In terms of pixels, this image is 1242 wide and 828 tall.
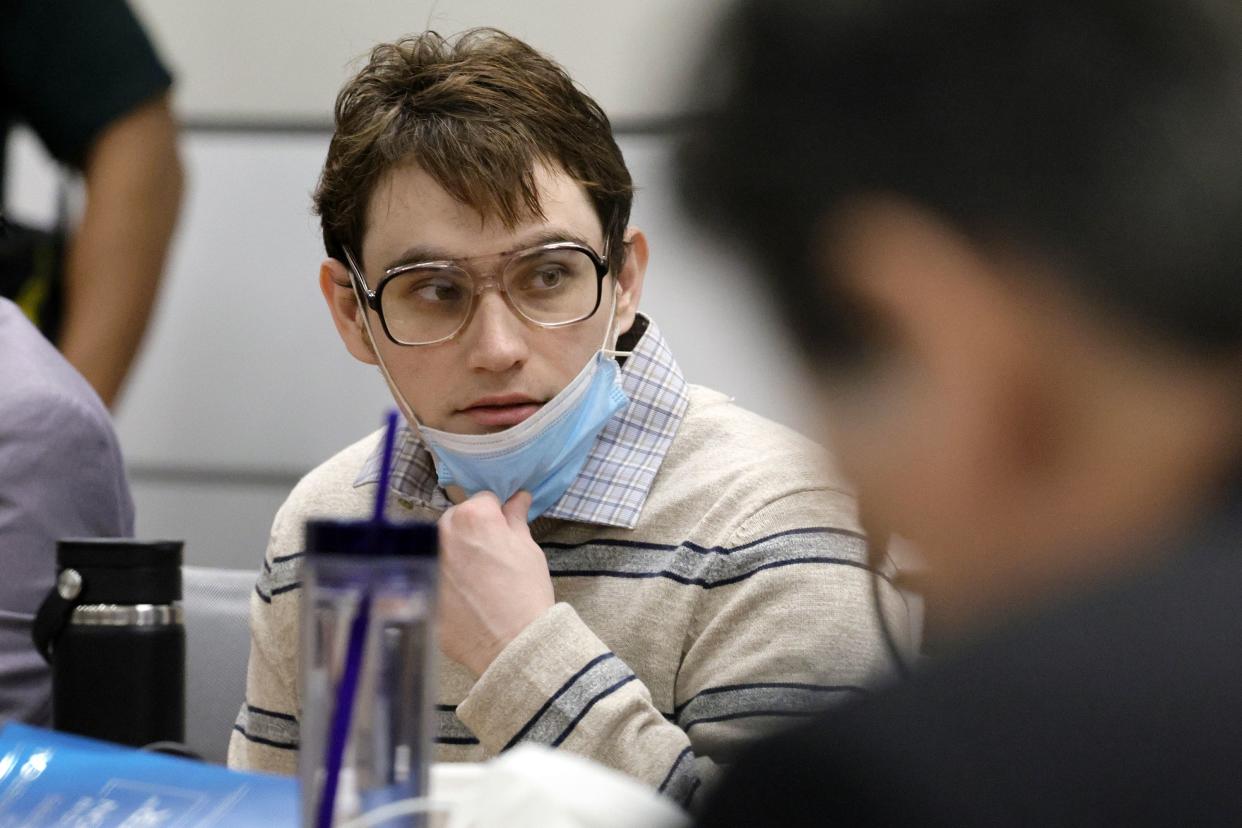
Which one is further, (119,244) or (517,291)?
(119,244)

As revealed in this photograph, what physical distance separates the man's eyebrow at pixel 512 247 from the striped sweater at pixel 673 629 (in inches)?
9.8

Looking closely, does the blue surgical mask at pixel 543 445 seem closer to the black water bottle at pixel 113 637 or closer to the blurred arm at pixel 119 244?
the black water bottle at pixel 113 637

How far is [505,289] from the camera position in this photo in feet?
4.96

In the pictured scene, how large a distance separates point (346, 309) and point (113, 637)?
2.17ft

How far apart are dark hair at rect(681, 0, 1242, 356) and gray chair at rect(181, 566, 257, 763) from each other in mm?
1349

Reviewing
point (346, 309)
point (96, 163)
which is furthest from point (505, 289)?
point (96, 163)

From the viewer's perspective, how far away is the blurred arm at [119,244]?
7.91 feet

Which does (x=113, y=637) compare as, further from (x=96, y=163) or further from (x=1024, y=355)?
(x=96, y=163)

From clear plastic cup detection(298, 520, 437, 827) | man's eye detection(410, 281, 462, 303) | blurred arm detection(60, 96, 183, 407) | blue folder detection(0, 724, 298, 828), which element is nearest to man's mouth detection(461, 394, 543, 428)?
man's eye detection(410, 281, 462, 303)

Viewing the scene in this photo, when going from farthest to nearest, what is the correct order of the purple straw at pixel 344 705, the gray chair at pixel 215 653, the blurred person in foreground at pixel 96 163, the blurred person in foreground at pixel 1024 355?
the blurred person in foreground at pixel 96 163 → the gray chair at pixel 215 653 → the purple straw at pixel 344 705 → the blurred person in foreground at pixel 1024 355

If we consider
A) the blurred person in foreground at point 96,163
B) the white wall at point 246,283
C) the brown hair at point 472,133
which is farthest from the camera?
the white wall at point 246,283

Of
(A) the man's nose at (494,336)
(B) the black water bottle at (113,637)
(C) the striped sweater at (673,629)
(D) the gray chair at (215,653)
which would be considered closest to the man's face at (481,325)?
(A) the man's nose at (494,336)

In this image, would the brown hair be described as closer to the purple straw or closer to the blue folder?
the blue folder

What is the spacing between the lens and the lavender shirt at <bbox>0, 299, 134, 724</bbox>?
5.21 feet
